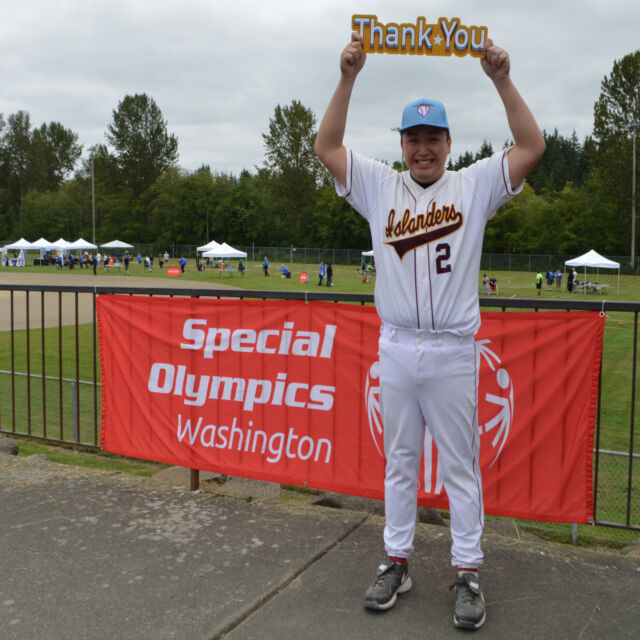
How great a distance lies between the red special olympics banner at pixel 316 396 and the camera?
3666 mm

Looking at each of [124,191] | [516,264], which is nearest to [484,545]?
[516,264]

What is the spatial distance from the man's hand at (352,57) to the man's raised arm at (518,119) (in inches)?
20.9

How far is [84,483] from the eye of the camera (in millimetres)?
4535

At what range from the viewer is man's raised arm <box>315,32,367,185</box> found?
2.93 meters

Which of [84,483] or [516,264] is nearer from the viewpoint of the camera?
[84,483]

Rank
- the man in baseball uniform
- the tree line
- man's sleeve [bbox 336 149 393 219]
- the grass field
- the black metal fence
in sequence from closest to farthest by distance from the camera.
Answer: the man in baseball uniform, man's sleeve [bbox 336 149 393 219], the black metal fence, the grass field, the tree line

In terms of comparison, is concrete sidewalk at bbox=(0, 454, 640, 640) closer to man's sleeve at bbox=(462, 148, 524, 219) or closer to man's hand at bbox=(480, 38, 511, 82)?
man's sleeve at bbox=(462, 148, 524, 219)

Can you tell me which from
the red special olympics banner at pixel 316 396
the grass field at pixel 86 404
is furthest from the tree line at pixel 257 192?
the red special olympics banner at pixel 316 396

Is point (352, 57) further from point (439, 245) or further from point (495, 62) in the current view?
point (439, 245)

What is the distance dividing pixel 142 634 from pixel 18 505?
1.81 m

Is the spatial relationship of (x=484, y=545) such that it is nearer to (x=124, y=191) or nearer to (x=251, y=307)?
(x=251, y=307)

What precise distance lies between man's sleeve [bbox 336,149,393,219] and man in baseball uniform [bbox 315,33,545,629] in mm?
44

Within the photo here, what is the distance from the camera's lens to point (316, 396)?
418cm

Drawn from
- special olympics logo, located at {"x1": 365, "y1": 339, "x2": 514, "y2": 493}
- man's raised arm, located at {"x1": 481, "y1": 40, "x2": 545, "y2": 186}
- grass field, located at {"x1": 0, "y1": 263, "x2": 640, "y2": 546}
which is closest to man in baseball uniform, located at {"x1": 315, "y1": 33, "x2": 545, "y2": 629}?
man's raised arm, located at {"x1": 481, "y1": 40, "x2": 545, "y2": 186}
